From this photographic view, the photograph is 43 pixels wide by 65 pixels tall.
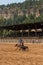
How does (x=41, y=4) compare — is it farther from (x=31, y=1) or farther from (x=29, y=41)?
(x=29, y=41)

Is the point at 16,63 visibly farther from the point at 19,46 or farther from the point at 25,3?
the point at 25,3

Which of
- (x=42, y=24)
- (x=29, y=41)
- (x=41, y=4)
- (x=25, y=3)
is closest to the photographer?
(x=29, y=41)

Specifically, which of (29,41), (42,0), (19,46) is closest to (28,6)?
(42,0)

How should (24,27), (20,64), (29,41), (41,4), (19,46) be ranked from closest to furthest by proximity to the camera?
(20,64) < (19,46) < (29,41) < (24,27) < (41,4)

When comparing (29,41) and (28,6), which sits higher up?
(28,6)

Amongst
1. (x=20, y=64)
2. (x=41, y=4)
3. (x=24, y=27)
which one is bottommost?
(x=20, y=64)

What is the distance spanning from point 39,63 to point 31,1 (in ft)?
600

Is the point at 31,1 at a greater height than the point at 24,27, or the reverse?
the point at 31,1

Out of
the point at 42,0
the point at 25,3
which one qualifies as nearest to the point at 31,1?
the point at 25,3

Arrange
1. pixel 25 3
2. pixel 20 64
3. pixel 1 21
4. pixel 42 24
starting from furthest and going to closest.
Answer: pixel 25 3
pixel 1 21
pixel 42 24
pixel 20 64

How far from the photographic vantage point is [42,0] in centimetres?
17700

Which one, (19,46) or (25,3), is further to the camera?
(25,3)

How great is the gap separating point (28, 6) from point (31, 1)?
15964mm

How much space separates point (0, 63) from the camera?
16.7 metres
